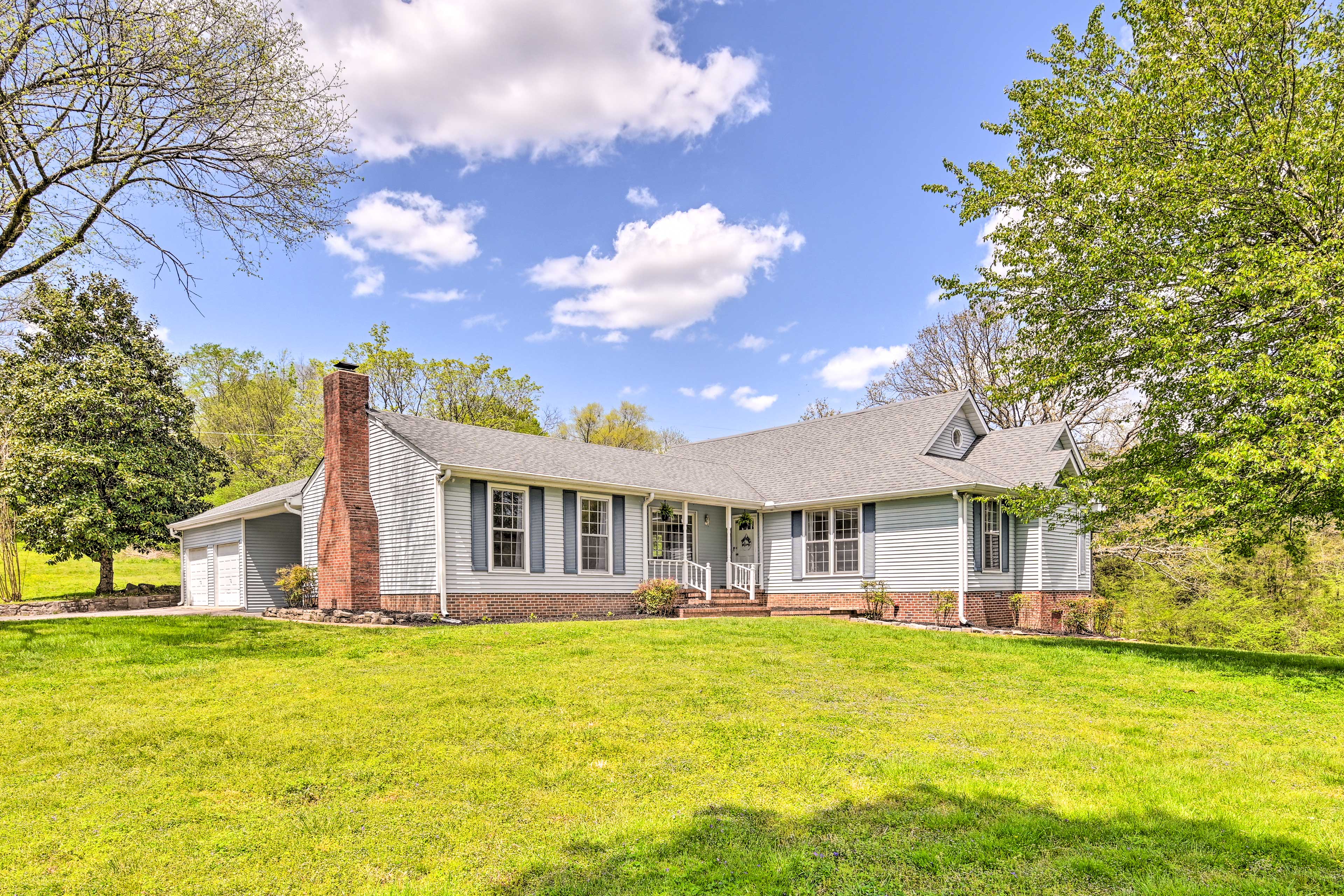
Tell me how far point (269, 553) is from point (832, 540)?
16.1 meters

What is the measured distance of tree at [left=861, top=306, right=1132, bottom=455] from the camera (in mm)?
28453

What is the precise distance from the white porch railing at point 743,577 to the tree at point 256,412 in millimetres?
22851

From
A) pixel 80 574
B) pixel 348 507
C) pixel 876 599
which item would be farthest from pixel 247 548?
pixel 876 599

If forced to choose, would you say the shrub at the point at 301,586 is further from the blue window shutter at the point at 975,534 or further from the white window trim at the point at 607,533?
the blue window shutter at the point at 975,534

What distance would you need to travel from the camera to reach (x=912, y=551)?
17812mm

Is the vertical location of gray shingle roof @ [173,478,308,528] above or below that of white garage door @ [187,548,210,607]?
above

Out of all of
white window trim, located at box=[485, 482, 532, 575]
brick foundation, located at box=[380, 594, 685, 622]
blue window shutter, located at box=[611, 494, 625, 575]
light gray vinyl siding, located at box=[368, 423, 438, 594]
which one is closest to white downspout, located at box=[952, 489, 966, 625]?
brick foundation, located at box=[380, 594, 685, 622]

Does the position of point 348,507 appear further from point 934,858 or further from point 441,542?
point 934,858

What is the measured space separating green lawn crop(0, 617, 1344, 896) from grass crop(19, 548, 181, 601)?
2114cm

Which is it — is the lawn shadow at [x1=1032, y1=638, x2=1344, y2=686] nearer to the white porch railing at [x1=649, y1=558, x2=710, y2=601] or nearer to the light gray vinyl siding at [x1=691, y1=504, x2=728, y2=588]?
the white porch railing at [x1=649, y1=558, x2=710, y2=601]

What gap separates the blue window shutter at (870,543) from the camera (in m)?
18.4

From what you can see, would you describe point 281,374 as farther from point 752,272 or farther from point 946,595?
point 946,595

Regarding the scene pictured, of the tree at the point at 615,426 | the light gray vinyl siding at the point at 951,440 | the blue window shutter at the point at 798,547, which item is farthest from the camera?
the tree at the point at 615,426

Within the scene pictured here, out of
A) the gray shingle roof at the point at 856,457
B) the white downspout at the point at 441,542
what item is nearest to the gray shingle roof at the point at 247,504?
the white downspout at the point at 441,542
